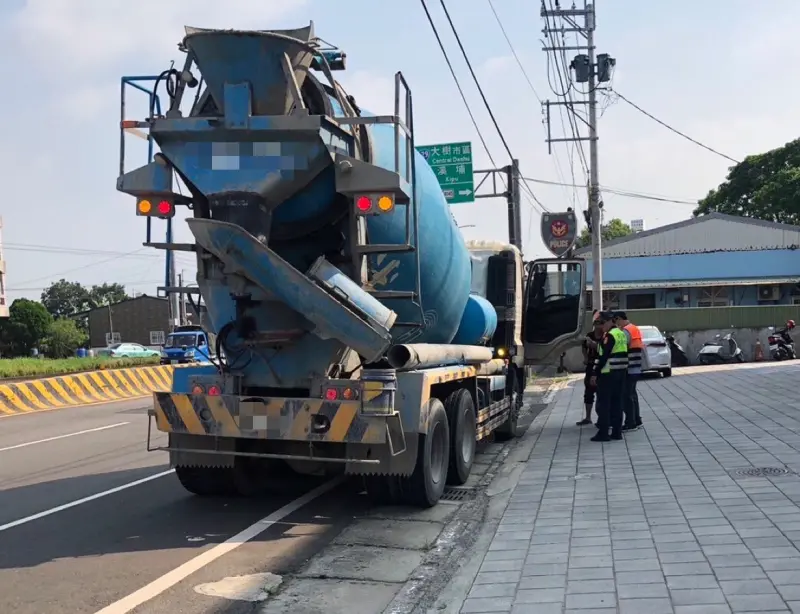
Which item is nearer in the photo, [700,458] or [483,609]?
[483,609]

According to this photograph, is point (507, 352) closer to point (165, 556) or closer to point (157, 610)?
point (165, 556)

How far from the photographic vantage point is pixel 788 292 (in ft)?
135

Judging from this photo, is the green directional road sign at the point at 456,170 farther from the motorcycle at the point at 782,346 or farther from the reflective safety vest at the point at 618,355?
the motorcycle at the point at 782,346

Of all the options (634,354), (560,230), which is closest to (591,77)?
(560,230)

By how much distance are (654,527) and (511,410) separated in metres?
5.66

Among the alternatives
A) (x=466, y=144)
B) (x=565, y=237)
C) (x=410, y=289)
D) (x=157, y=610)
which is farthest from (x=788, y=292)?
(x=157, y=610)

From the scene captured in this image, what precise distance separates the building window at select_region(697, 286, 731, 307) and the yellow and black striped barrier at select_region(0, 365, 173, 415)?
29.2 m

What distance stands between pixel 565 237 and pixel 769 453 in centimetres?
1560

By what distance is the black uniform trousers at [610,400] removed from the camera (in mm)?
10711

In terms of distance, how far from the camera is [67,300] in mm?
112812

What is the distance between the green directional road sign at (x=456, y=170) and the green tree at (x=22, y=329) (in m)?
46.8

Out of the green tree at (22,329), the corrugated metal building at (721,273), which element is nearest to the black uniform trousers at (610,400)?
the corrugated metal building at (721,273)

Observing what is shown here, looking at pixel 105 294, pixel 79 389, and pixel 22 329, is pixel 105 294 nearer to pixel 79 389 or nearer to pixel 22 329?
pixel 22 329

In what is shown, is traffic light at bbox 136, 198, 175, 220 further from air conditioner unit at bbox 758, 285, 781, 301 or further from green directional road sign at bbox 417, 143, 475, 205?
air conditioner unit at bbox 758, 285, 781, 301
